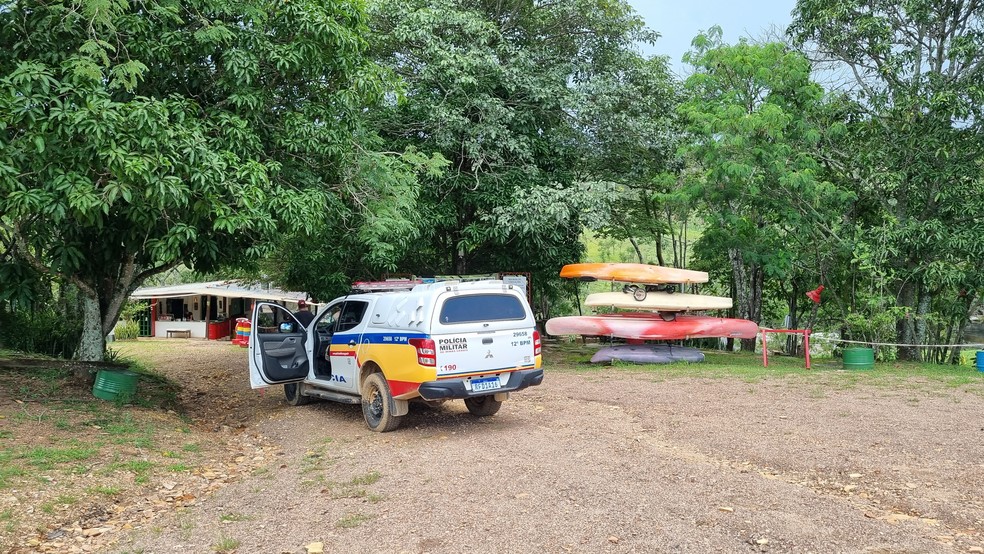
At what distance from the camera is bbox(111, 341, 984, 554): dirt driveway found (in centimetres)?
503

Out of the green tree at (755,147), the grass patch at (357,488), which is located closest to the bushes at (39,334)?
the grass patch at (357,488)

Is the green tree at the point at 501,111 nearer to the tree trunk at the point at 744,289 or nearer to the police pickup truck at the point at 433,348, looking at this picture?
the police pickup truck at the point at 433,348

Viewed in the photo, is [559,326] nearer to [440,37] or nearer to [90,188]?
[440,37]

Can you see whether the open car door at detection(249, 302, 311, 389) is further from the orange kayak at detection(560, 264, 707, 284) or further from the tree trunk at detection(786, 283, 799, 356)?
the tree trunk at detection(786, 283, 799, 356)

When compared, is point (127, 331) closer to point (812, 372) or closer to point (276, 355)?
point (276, 355)

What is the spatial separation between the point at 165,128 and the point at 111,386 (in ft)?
13.5

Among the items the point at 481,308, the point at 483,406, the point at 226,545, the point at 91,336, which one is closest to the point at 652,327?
the point at 483,406

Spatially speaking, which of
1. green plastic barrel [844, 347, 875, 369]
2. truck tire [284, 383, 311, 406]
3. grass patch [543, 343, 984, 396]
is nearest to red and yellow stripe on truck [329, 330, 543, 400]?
truck tire [284, 383, 311, 406]

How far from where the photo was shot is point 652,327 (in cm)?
1680

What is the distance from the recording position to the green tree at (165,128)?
797 cm

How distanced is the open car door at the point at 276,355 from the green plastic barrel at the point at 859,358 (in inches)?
446

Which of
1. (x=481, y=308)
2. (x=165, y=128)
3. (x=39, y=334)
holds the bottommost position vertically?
(x=39, y=334)

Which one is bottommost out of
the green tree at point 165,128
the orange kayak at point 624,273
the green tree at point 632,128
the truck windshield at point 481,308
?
the truck windshield at point 481,308

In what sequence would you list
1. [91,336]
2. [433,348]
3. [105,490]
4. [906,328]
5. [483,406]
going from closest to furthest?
1. [105,490]
2. [433,348]
3. [483,406]
4. [91,336]
5. [906,328]
